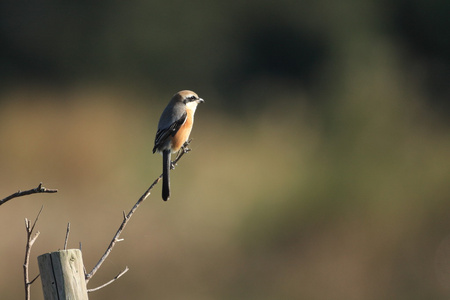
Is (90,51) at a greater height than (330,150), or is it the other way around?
(90,51)

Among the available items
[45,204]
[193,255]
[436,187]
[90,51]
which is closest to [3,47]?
[90,51]

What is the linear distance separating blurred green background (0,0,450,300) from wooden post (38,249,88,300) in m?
4.51

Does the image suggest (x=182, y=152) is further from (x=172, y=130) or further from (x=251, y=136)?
(x=251, y=136)

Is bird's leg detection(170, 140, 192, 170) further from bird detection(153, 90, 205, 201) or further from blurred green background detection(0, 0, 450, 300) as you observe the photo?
blurred green background detection(0, 0, 450, 300)

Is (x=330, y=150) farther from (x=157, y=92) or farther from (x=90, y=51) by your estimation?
(x=90, y=51)

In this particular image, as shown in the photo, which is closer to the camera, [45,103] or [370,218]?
[370,218]

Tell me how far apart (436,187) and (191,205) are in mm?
3553

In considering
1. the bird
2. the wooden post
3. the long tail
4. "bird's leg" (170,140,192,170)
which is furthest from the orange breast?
the wooden post

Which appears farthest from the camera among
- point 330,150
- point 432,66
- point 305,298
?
point 432,66

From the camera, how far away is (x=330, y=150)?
32.1 feet

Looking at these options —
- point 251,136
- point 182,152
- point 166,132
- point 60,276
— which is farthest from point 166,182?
point 251,136

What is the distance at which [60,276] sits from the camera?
215 centimetres

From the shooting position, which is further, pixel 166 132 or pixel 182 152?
pixel 166 132

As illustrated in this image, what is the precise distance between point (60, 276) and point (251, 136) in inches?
292
